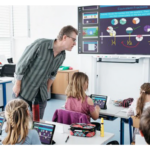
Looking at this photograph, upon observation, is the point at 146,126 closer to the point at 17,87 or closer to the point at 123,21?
the point at 17,87

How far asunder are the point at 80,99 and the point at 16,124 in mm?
1050

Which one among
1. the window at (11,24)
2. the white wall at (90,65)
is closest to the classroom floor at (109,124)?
the white wall at (90,65)

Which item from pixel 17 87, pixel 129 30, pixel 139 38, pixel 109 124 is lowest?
pixel 109 124

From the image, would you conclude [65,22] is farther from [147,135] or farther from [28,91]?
[147,135]

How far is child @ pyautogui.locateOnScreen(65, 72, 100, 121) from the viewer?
8.25 ft

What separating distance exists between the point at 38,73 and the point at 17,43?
5102 millimetres

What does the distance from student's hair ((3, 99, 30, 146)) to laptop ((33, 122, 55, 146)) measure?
21cm

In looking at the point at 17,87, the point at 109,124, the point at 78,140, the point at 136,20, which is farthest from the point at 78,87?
the point at 136,20

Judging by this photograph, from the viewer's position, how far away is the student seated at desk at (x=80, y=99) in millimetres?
2516

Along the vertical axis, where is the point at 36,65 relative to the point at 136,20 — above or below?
below

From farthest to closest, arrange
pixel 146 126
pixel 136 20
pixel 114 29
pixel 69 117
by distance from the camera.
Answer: pixel 114 29
pixel 136 20
pixel 69 117
pixel 146 126

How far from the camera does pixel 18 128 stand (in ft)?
5.29

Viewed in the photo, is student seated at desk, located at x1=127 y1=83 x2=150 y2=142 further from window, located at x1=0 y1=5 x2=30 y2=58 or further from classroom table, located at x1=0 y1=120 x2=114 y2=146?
window, located at x1=0 y1=5 x2=30 y2=58

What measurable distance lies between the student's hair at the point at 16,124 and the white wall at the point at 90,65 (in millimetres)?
3859
